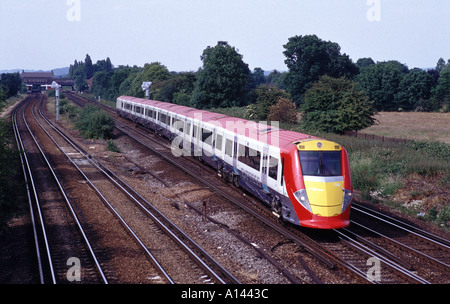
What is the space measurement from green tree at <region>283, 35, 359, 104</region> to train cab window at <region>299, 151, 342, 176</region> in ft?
186

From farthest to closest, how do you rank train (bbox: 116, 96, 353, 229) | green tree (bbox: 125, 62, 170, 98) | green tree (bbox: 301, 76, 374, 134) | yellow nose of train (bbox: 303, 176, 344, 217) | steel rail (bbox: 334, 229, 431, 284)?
1. green tree (bbox: 125, 62, 170, 98)
2. green tree (bbox: 301, 76, 374, 134)
3. train (bbox: 116, 96, 353, 229)
4. yellow nose of train (bbox: 303, 176, 344, 217)
5. steel rail (bbox: 334, 229, 431, 284)

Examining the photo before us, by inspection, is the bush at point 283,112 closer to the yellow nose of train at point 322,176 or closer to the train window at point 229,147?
the train window at point 229,147

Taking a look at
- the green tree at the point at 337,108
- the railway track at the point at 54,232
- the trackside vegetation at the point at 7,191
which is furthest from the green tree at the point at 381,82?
the trackside vegetation at the point at 7,191

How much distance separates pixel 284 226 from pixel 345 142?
13337mm

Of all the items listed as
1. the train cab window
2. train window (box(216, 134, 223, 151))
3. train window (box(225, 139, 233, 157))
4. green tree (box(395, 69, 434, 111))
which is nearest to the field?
green tree (box(395, 69, 434, 111))

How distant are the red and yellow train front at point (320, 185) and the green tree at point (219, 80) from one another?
4237cm

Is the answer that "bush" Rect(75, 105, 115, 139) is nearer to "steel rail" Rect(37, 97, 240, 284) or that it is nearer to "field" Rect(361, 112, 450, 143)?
"steel rail" Rect(37, 97, 240, 284)

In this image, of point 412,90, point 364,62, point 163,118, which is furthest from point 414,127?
point 364,62

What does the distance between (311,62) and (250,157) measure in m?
56.9

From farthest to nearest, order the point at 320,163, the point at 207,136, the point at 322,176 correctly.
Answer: the point at 207,136 < the point at 320,163 < the point at 322,176

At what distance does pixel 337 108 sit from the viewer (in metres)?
31.5

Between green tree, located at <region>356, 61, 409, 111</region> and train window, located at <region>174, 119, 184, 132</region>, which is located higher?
green tree, located at <region>356, 61, 409, 111</region>

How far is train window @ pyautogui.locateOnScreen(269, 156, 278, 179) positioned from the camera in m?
13.9

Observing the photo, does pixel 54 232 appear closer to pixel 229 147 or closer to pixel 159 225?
pixel 159 225
